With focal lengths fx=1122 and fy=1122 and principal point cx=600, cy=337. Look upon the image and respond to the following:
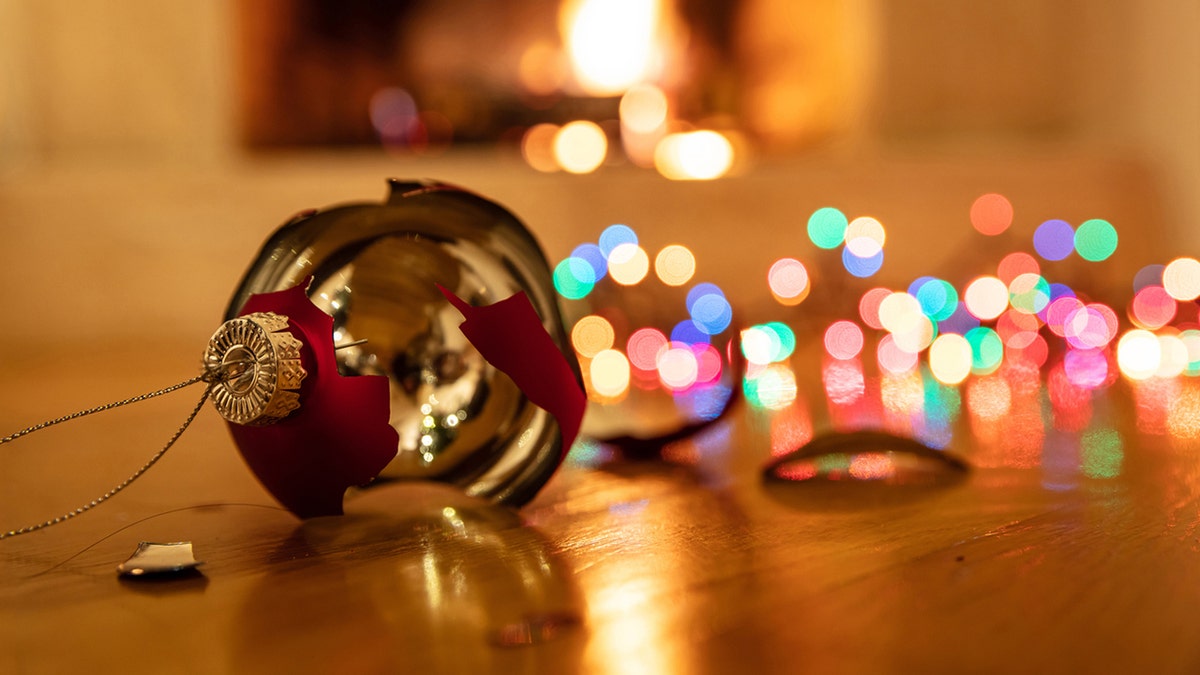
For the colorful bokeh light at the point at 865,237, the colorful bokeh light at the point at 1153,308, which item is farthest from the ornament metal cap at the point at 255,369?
the colorful bokeh light at the point at 865,237

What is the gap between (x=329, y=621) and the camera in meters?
0.28

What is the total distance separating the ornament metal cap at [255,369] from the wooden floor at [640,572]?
5cm

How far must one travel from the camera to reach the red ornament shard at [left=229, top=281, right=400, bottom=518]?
358 millimetres

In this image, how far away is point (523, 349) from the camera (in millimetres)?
389

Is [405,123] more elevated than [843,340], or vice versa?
[405,123]

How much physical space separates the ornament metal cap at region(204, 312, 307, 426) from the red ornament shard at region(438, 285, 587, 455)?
0.06m

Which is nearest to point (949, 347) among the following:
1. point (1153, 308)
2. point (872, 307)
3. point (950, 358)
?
point (950, 358)

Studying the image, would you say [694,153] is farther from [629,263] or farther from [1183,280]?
[1183,280]

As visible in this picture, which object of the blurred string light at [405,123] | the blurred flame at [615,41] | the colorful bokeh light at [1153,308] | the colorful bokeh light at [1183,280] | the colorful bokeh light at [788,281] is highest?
the blurred flame at [615,41]

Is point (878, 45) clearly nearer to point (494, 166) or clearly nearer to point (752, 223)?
point (752, 223)

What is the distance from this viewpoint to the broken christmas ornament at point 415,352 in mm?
370

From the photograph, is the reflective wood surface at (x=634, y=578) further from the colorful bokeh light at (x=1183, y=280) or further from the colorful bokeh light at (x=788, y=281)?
the colorful bokeh light at (x=788, y=281)

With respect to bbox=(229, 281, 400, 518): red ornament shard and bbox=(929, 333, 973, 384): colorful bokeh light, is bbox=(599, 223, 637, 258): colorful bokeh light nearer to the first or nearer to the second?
bbox=(929, 333, 973, 384): colorful bokeh light

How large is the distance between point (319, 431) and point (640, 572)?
118mm
